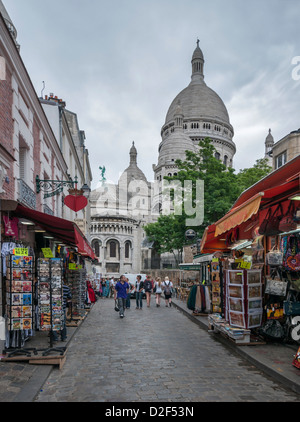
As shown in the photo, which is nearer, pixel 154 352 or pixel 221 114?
pixel 154 352

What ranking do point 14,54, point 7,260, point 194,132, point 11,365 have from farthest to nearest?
point 194,132 → point 14,54 → point 7,260 → point 11,365

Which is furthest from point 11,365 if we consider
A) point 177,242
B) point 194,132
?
point 194,132

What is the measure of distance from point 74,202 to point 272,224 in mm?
6436

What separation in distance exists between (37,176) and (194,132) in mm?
80605

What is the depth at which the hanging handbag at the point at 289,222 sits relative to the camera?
669 centimetres

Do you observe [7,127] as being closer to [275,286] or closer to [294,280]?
[275,286]

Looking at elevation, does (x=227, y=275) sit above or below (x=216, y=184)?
below

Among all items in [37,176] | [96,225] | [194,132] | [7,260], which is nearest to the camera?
[7,260]

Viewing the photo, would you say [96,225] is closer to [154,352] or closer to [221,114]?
[221,114]

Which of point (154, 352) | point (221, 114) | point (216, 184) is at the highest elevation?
point (221, 114)

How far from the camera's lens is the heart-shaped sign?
11484 mm

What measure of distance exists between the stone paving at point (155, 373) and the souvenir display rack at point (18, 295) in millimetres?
1164

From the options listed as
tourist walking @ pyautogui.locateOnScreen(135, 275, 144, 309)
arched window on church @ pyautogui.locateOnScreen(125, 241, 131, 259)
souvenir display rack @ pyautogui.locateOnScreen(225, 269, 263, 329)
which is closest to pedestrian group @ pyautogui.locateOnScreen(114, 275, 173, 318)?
tourist walking @ pyautogui.locateOnScreen(135, 275, 144, 309)

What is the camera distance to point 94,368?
21.2 feet
